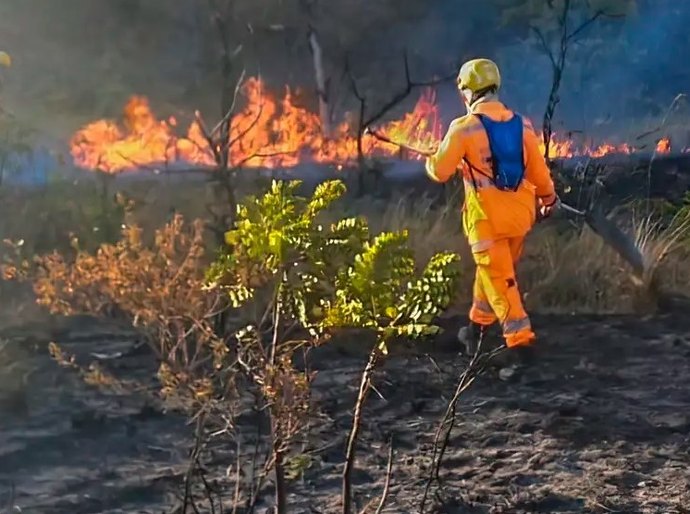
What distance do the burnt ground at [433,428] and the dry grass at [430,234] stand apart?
0.36ft

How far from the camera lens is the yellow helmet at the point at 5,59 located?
3.09 m

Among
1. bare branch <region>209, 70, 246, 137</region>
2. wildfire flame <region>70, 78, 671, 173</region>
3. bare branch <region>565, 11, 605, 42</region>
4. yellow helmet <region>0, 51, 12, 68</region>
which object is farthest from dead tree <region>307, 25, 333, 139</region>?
yellow helmet <region>0, 51, 12, 68</region>

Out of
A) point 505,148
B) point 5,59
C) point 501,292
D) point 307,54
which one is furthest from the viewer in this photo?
point 307,54

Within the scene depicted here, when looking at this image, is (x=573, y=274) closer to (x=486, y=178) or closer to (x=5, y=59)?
(x=486, y=178)

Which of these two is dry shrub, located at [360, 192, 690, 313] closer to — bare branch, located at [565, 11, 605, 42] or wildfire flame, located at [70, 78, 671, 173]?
wildfire flame, located at [70, 78, 671, 173]

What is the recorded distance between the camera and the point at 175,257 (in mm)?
2766

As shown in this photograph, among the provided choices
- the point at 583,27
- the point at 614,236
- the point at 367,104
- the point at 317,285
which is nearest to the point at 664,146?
the point at 614,236

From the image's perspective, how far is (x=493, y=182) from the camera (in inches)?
108

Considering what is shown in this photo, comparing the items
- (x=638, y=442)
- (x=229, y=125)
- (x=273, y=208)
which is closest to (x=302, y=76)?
(x=229, y=125)

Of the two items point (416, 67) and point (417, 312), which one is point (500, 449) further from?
point (416, 67)

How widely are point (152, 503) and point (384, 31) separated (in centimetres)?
161

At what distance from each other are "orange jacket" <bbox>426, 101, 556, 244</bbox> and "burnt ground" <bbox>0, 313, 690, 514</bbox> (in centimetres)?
44

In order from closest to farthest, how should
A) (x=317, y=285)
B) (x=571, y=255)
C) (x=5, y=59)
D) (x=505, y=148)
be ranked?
(x=317, y=285)
(x=505, y=148)
(x=5, y=59)
(x=571, y=255)

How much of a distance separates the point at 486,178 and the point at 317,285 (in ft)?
2.48
